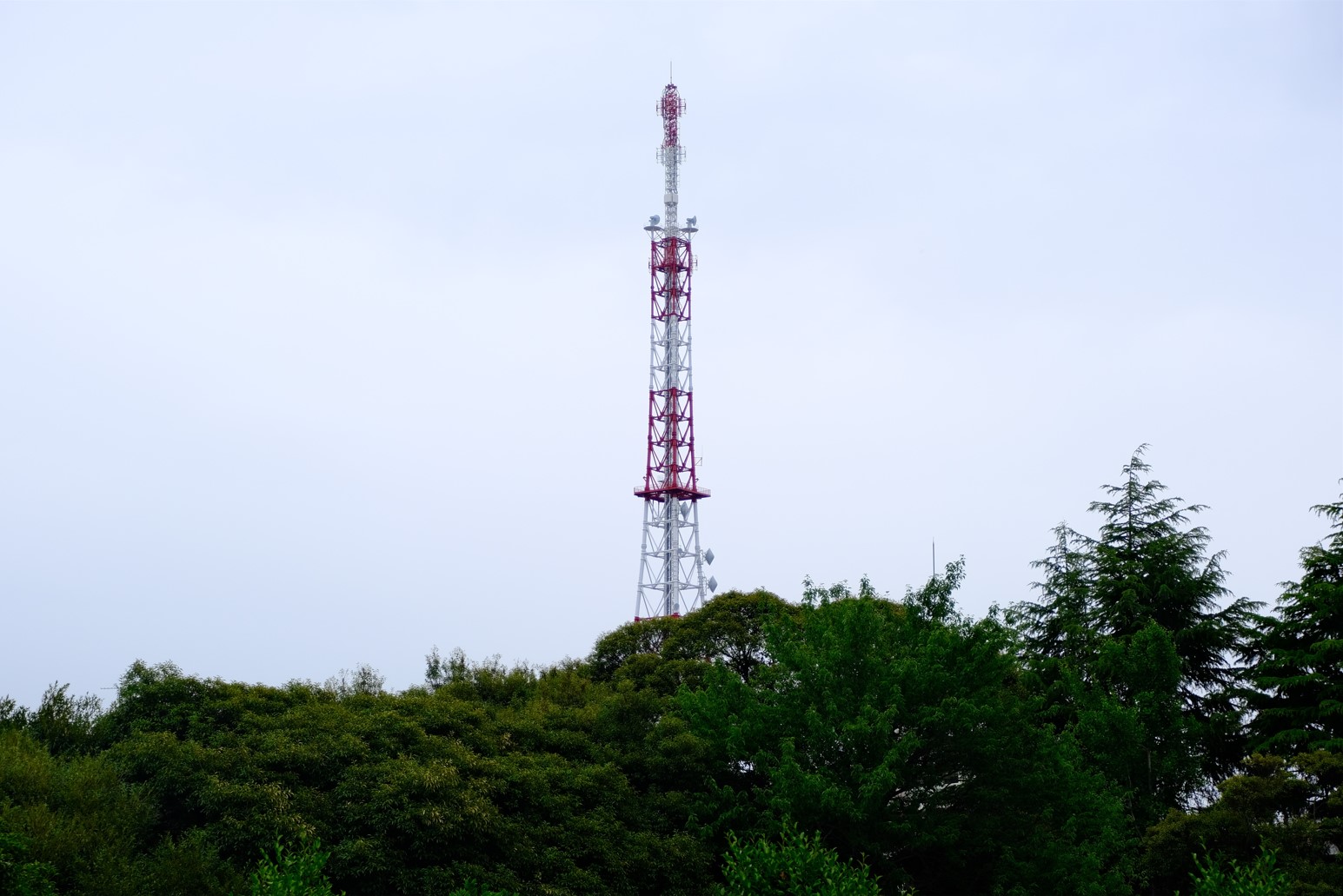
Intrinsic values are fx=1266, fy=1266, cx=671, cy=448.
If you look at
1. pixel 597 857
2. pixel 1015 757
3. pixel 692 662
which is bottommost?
pixel 597 857

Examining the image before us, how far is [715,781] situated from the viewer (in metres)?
22.8

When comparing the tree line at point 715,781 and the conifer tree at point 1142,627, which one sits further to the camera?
the conifer tree at point 1142,627

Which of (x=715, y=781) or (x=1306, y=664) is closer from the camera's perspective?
(x=715, y=781)

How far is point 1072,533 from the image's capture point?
35844 millimetres

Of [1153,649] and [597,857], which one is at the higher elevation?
[1153,649]

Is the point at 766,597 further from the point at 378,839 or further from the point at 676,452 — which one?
the point at 378,839

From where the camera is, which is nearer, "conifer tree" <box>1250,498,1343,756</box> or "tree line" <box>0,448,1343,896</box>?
"tree line" <box>0,448,1343,896</box>

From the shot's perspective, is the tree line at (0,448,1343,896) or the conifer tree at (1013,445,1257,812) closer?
the tree line at (0,448,1343,896)

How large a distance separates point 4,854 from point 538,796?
26.8ft

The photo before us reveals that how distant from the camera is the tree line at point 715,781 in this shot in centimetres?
1823

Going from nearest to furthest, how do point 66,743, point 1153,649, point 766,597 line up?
1. point 66,743
2. point 1153,649
3. point 766,597

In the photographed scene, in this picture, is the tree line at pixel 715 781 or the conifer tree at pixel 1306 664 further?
the conifer tree at pixel 1306 664

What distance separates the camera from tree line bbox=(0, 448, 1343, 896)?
59.8 feet

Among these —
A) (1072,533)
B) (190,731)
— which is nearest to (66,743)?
(190,731)
